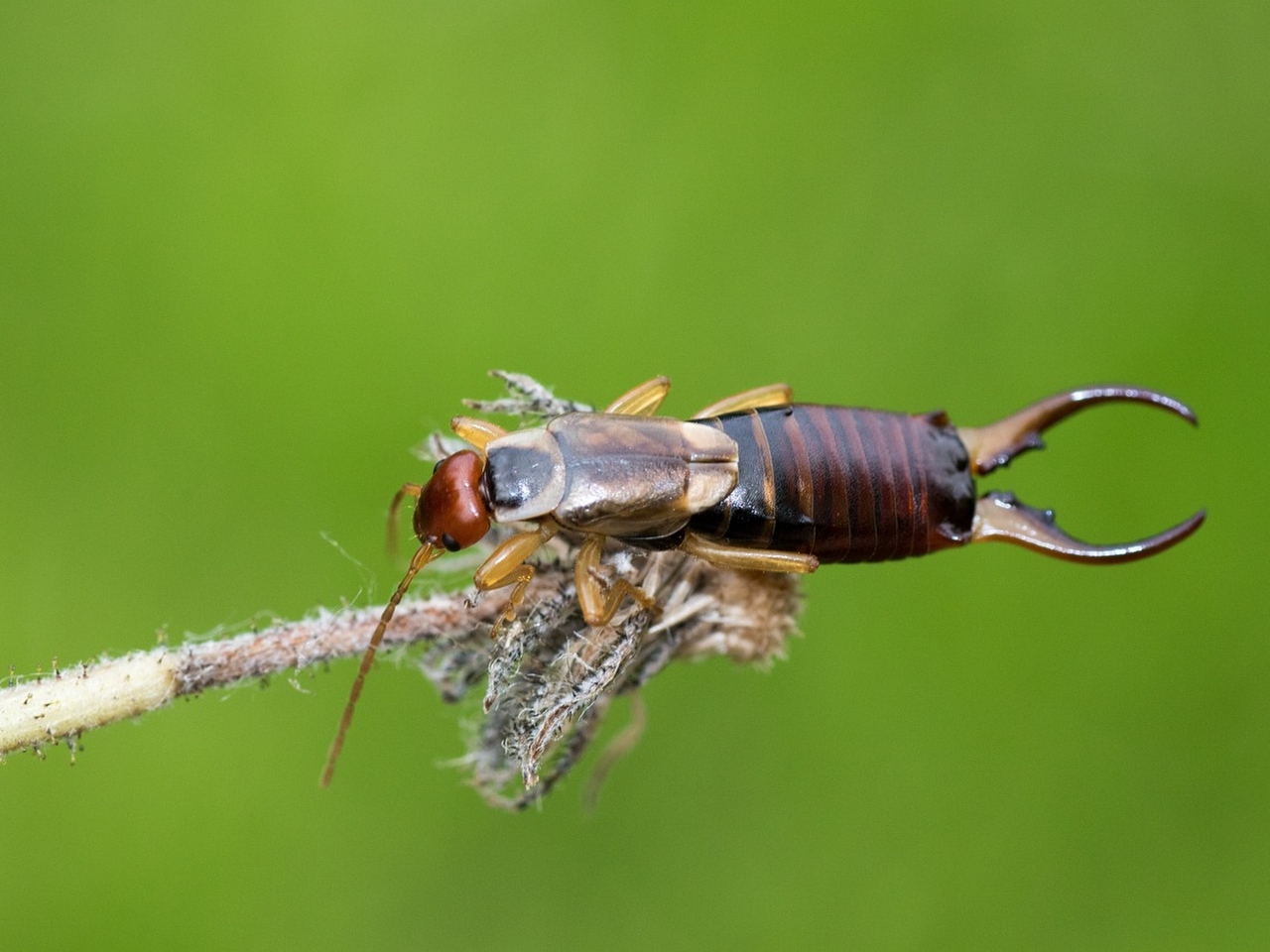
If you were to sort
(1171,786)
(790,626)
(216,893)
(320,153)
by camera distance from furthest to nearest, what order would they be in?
1. (320,153)
2. (1171,786)
3. (216,893)
4. (790,626)

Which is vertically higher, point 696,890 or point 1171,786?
point 1171,786

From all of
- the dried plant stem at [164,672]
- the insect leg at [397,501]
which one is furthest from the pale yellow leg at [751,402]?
the dried plant stem at [164,672]

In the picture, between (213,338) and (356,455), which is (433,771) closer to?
(356,455)

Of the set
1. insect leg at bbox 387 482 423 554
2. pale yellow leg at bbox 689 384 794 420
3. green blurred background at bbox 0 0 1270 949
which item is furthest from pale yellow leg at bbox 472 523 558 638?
green blurred background at bbox 0 0 1270 949

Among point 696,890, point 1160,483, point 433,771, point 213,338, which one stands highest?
point 213,338

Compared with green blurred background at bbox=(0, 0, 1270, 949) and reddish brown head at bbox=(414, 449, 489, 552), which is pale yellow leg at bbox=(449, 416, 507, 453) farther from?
green blurred background at bbox=(0, 0, 1270, 949)

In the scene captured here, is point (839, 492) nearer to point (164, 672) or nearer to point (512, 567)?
point (512, 567)

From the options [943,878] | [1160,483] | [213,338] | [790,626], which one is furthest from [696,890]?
[213,338]
